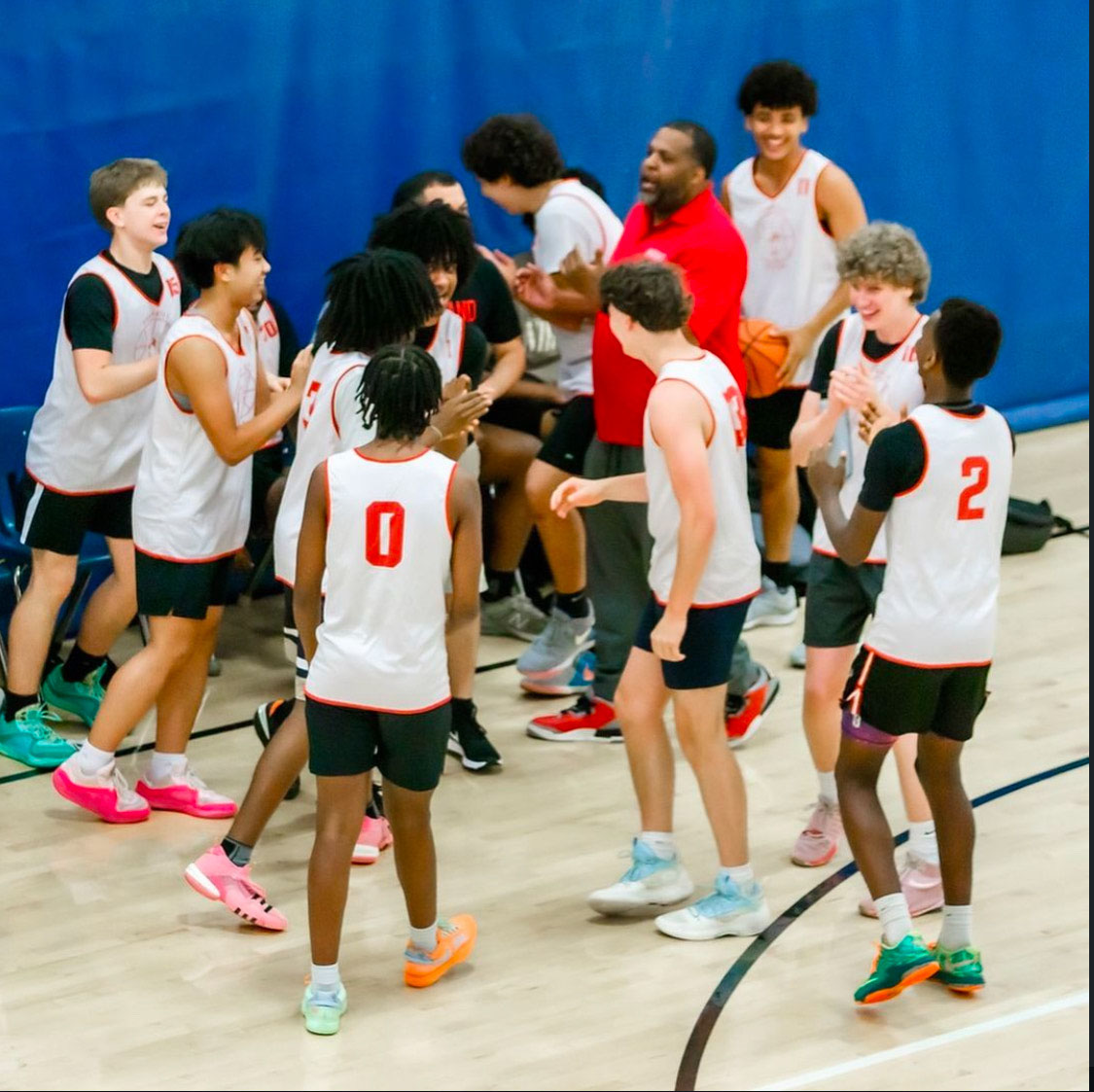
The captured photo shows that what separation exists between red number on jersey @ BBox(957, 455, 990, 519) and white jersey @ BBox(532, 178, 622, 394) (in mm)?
2212

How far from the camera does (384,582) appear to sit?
14.1 ft

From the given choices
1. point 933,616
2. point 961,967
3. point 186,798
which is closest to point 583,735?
point 186,798

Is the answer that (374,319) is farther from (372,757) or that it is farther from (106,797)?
(106,797)

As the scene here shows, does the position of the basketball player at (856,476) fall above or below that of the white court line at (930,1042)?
above

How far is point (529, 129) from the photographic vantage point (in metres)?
6.49

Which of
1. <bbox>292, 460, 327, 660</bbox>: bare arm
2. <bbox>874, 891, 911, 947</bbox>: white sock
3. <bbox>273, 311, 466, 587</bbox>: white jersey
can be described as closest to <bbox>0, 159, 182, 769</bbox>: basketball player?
<bbox>273, 311, 466, 587</bbox>: white jersey

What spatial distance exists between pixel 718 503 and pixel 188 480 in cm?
155

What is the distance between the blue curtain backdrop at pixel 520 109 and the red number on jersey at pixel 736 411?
2762mm

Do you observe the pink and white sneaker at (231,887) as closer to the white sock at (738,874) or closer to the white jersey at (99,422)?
the white sock at (738,874)

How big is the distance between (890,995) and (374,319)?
2.04m

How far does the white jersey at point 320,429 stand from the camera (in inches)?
194

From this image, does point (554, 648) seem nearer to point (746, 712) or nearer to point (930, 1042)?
point (746, 712)

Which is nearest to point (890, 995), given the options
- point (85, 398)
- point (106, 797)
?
point (106, 797)

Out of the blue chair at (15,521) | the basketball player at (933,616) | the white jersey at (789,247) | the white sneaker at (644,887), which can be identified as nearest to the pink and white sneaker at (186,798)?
the blue chair at (15,521)
